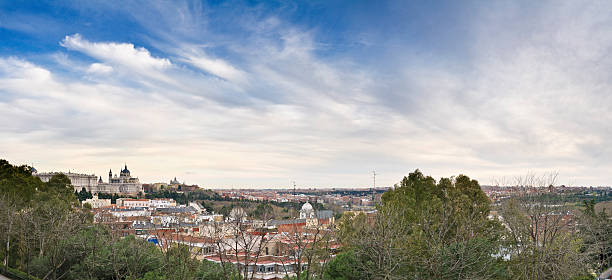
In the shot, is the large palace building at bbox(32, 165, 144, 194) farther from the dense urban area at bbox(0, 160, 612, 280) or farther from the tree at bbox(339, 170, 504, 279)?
the tree at bbox(339, 170, 504, 279)

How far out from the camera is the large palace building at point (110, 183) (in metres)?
156

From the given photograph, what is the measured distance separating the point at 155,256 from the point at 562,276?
15.0 metres

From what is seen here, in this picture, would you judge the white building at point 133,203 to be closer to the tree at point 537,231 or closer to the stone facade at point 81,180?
the stone facade at point 81,180

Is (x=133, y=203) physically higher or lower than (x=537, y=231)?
lower

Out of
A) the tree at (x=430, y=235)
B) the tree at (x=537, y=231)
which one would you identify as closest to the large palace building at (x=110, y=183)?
the tree at (x=430, y=235)

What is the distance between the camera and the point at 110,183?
579 ft

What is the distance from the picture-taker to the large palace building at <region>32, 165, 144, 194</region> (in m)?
156

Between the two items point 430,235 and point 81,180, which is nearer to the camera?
point 430,235

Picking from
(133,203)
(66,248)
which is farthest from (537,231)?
(133,203)

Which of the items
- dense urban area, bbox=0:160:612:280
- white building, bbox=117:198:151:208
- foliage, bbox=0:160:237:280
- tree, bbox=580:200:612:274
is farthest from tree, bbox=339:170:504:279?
white building, bbox=117:198:151:208

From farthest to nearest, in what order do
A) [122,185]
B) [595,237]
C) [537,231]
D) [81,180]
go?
[122,185] < [81,180] < [595,237] < [537,231]

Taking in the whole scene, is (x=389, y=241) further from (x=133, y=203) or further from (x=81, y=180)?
(x=81, y=180)

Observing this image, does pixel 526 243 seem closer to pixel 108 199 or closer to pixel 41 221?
pixel 41 221

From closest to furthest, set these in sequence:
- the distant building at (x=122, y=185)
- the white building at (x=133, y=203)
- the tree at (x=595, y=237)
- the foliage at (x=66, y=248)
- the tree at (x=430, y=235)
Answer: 1. the tree at (x=430, y=235)
2. the foliage at (x=66, y=248)
3. the tree at (x=595, y=237)
4. the white building at (x=133, y=203)
5. the distant building at (x=122, y=185)
